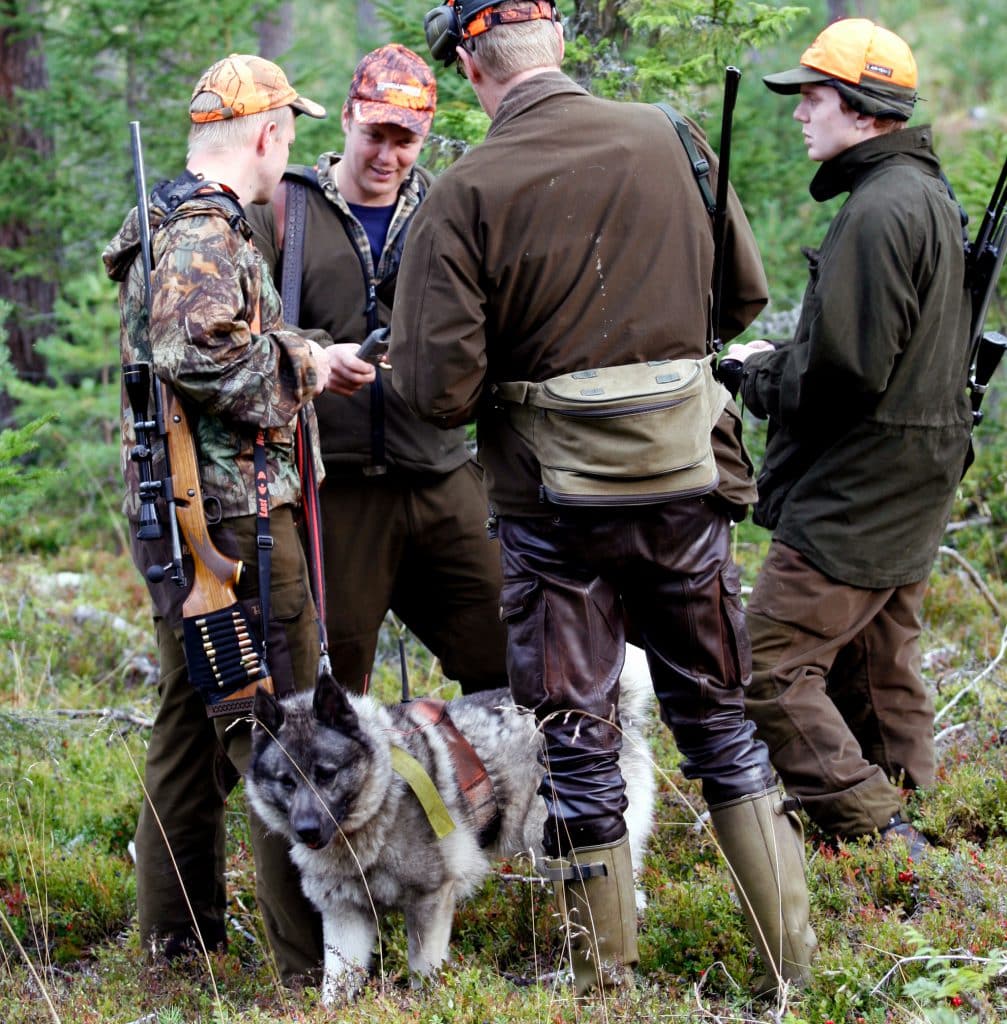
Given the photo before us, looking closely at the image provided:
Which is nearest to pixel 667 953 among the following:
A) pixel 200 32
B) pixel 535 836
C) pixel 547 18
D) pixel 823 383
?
pixel 535 836

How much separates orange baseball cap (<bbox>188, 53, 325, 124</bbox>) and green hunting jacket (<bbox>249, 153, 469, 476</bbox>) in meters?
0.79

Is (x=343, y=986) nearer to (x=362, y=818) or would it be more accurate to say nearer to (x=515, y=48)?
(x=362, y=818)

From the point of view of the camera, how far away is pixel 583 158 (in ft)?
11.0

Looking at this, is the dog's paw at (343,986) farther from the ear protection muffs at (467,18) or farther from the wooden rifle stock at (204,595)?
the ear protection muffs at (467,18)

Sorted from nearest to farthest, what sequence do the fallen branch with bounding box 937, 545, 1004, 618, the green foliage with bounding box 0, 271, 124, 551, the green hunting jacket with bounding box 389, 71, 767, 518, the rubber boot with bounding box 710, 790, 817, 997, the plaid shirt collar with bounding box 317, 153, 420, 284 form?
the green hunting jacket with bounding box 389, 71, 767, 518
the rubber boot with bounding box 710, 790, 817, 997
the plaid shirt collar with bounding box 317, 153, 420, 284
the fallen branch with bounding box 937, 545, 1004, 618
the green foliage with bounding box 0, 271, 124, 551

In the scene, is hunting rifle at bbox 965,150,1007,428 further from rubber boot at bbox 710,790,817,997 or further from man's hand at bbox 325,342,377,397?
man's hand at bbox 325,342,377,397

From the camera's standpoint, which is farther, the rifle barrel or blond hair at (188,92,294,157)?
blond hair at (188,92,294,157)

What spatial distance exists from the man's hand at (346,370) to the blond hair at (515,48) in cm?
115

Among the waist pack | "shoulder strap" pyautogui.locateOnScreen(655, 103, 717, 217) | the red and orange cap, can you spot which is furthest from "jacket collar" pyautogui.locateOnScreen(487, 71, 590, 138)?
the waist pack

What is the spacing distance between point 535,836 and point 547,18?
3134mm

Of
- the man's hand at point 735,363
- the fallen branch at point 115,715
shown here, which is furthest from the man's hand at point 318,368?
the fallen branch at point 115,715

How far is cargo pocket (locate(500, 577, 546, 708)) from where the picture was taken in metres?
3.49

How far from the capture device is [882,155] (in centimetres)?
455

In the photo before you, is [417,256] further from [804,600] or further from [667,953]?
[667,953]
